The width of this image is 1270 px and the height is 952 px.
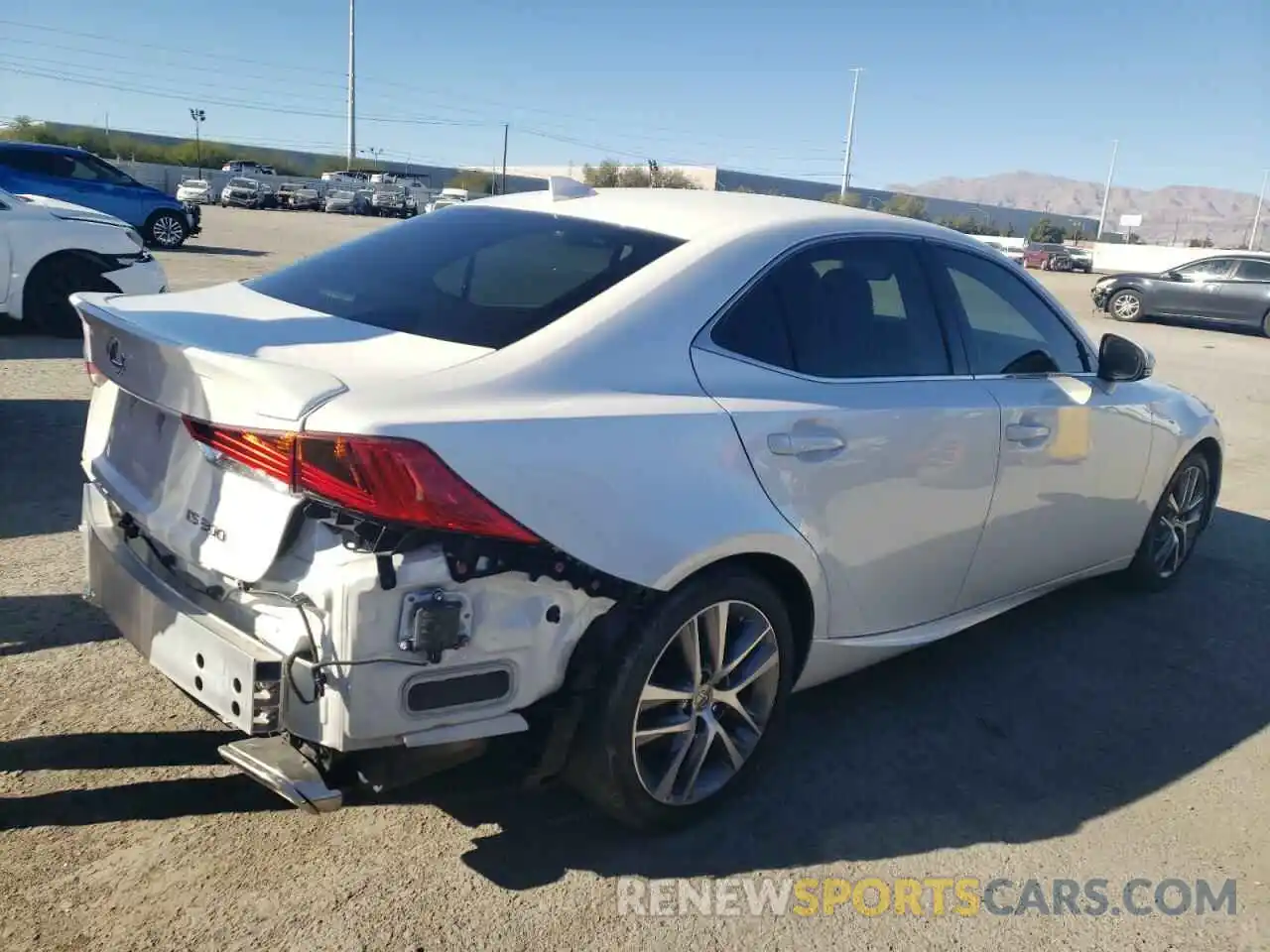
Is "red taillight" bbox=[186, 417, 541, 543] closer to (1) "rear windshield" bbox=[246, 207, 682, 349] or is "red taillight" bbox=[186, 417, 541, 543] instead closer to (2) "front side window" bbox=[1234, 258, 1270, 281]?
(1) "rear windshield" bbox=[246, 207, 682, 349]

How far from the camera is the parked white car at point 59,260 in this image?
8750 mm

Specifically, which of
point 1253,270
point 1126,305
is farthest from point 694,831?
point 1253,270

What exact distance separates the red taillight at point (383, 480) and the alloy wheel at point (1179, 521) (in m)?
3.82

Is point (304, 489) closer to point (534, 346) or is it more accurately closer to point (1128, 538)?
point (534, 346)

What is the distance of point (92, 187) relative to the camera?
17.3 m

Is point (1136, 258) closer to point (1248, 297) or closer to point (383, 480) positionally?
point (1248, 297)

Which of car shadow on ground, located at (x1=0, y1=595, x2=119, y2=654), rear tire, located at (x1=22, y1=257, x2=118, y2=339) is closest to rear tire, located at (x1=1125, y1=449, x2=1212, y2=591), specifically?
car shadow on ground, located at (x1=0, y1=595, x2=119, y2=654)

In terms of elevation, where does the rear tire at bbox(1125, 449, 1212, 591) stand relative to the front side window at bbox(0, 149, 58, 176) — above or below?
below

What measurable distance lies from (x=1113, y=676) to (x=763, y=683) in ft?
6.26

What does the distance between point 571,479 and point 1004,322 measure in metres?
2.29

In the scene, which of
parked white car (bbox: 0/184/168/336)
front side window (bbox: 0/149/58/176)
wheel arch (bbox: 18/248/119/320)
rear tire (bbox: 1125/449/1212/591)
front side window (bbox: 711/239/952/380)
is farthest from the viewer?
front side window (bbox: 0/149/58/176)

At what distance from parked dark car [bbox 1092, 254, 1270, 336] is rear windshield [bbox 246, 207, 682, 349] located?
2127cm

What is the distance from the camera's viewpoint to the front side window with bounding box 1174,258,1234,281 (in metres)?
21.2

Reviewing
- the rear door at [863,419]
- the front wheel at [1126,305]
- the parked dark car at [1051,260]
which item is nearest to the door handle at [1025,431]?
the rear door at [863,419]
